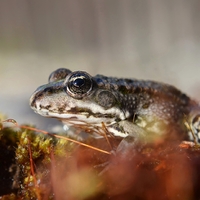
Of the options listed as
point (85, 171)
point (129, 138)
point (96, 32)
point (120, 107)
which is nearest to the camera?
point (85, 171)

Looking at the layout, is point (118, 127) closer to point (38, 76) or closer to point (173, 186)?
point (173, 186)

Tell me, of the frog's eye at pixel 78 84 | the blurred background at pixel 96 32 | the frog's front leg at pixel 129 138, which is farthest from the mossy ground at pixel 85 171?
the blurred background at pixel 96 32

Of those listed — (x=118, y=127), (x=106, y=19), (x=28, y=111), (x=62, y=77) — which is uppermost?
(x=106, y=19)

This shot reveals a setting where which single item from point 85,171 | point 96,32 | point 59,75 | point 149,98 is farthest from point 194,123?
point 96,32

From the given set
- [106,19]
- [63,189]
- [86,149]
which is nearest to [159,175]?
[63,189]

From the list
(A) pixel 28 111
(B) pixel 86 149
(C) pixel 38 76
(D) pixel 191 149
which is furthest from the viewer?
(C) pixel 38 76

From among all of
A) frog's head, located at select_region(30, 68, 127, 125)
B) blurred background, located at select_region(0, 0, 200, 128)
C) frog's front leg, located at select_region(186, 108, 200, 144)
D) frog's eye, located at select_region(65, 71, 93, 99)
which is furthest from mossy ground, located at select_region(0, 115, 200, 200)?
blurred background, located at select_region(0, 0, 200, 128)

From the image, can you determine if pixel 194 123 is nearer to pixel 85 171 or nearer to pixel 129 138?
pixel 129 138
